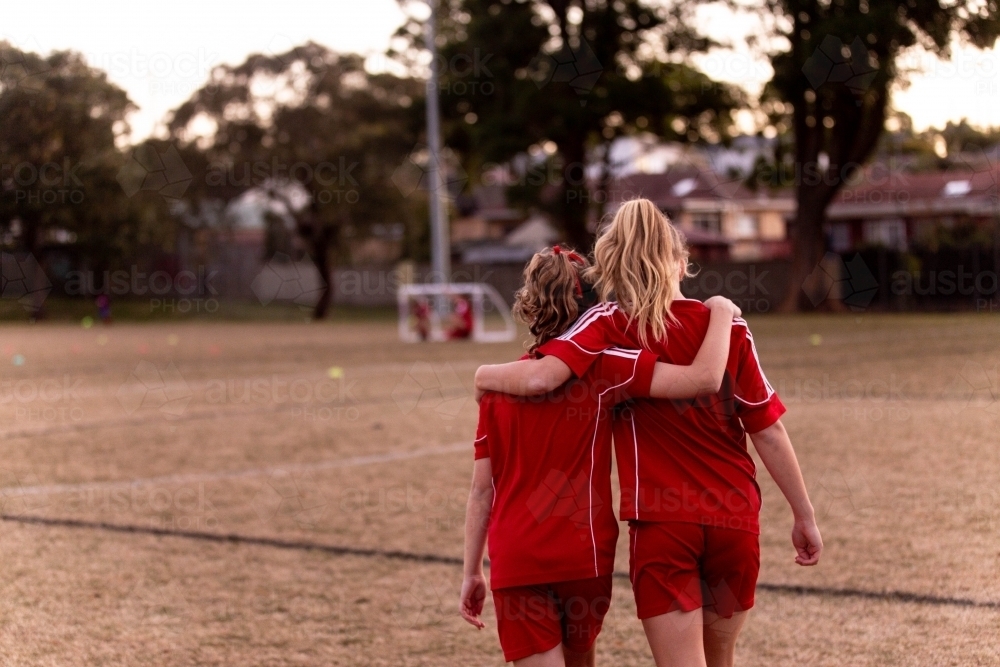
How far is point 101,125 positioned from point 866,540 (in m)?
13.9

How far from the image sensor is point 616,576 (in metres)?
5.40

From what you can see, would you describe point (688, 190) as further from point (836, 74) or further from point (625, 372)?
point (625, 372)

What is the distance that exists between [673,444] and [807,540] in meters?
0.48

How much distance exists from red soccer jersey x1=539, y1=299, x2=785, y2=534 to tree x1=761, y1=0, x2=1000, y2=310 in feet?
78.4

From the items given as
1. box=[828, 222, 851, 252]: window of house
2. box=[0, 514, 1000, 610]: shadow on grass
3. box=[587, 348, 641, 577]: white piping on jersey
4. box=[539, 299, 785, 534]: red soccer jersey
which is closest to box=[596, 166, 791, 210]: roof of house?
box=[828, 222, 851, 252]: window of house

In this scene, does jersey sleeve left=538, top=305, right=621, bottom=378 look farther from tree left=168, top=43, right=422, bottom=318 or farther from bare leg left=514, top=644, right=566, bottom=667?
tree left=168, top=43, right=422, bottom=318

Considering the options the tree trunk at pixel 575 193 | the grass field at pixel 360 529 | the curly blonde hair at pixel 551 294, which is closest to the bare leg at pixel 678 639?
the curly blonde hair at pixel 551 294

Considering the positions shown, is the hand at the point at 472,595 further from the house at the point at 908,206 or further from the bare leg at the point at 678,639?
the house at the point at 908,206

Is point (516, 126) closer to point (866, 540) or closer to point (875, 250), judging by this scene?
point (875, 250)

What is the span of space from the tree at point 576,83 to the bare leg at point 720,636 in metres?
33.1

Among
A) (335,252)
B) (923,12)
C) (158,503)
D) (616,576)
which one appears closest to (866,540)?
(616,576)

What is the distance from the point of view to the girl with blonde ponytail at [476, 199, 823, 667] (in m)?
2.76

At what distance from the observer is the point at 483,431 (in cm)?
294

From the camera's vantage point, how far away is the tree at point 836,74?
27594 mm
